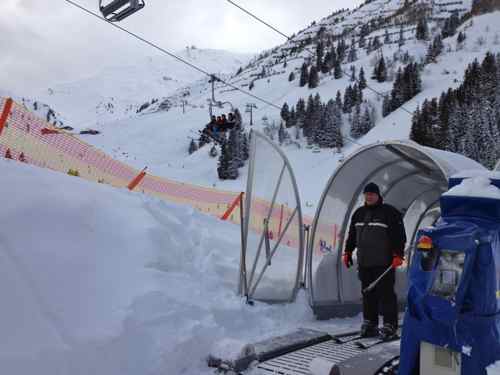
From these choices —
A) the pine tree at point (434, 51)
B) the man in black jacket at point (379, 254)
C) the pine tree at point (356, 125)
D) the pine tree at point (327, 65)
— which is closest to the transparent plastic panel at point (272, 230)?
the man in black jacket at point (379, 254)

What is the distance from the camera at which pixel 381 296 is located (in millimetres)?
5582

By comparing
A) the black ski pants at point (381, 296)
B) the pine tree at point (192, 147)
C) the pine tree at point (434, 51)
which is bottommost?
the black ski pants at point (381, 296)

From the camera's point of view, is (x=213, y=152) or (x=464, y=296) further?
(x=213, y=152)

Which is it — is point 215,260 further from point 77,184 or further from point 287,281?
point 77,184

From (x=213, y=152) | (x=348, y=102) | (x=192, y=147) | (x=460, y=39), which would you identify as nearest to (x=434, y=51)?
(x=460, y=39)

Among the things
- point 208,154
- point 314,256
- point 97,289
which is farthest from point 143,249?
point 208,154

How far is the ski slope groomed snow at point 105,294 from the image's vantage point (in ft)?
13.1

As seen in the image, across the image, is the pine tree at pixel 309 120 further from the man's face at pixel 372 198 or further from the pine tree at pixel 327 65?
the man's face at pixel 372 198

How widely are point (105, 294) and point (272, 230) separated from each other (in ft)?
9.31

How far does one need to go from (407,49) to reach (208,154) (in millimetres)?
48720

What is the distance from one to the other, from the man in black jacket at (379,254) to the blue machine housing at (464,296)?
2236mm

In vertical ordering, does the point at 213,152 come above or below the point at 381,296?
above

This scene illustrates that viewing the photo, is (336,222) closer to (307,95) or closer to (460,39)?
(307,95)

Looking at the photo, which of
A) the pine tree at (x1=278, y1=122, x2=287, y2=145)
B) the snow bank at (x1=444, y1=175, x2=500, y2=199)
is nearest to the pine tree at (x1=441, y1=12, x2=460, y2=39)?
the pine tree at (x1=278, y1=122, x2=287, y2=145)
